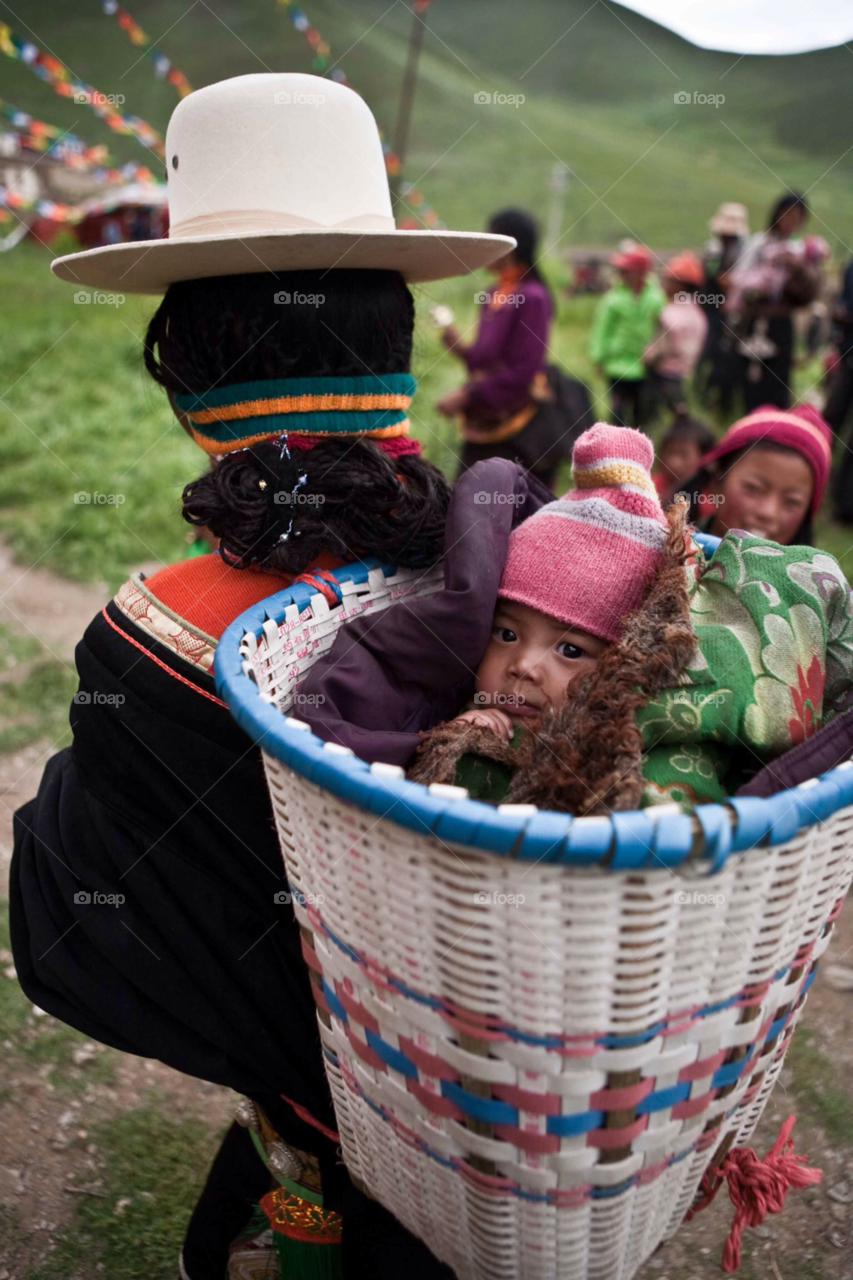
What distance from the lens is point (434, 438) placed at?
6.74 m

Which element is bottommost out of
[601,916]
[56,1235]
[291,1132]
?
[56,1235]

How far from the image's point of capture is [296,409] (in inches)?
55.1

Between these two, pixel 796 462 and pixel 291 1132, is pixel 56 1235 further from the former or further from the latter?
pixel 796 462

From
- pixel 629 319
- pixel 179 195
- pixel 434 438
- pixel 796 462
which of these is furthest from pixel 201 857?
pixel 629 319

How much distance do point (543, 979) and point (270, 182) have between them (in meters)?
1.20

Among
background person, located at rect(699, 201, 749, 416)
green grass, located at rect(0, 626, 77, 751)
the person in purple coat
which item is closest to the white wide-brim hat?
green grass, located at rect(0, 626, 77, 751)

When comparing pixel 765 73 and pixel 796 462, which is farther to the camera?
pixel 765 73

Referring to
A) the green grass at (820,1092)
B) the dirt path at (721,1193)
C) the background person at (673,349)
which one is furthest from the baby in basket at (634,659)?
the background person at (673,349)

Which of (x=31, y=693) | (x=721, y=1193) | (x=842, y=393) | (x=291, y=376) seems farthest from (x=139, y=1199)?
(x=842, y=393)

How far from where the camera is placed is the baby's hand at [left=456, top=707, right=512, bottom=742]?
138 cm

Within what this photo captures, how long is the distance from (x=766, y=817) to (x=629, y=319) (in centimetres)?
645

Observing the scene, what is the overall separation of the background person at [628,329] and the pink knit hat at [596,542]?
522cm

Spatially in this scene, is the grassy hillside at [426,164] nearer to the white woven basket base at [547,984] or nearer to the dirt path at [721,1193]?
the white woven basket base at [547,984]

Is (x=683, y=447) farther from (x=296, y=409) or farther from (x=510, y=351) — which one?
(x=296, y=409)
